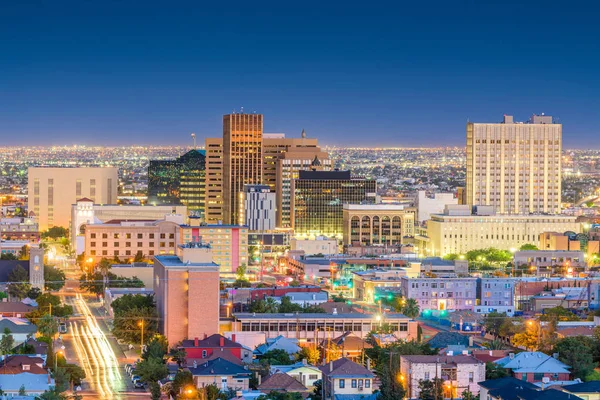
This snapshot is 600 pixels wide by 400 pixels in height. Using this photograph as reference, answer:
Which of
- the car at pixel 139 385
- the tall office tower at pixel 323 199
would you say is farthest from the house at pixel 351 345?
the tall office tower at pixel 323 199

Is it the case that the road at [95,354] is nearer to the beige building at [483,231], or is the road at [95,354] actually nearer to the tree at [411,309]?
the tree at [411,309]

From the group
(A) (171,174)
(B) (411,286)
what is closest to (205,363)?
(B) (411,286)

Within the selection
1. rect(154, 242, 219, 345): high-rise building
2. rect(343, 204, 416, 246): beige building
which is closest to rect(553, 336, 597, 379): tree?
rect(154, 242, 219, 345): high-rise building

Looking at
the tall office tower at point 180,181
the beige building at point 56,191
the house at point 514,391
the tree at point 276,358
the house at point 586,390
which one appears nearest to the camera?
the house at point 514,391

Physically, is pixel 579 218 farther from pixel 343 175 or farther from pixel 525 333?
pixel 525 333

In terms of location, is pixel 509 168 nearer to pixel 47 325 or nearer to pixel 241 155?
pixel 241 155
